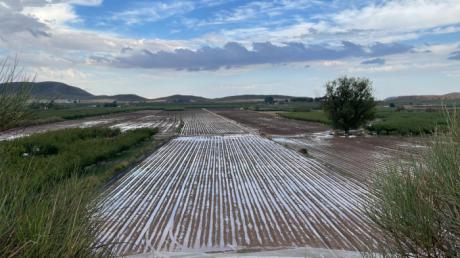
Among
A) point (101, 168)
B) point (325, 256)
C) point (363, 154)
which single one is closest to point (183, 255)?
point (325, 256)

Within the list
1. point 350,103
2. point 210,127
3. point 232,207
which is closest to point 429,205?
point 232,207

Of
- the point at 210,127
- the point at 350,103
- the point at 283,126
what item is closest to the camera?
the point at 350,103

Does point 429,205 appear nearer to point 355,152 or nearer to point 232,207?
point 232,207

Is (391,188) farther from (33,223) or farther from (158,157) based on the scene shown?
(158,157)

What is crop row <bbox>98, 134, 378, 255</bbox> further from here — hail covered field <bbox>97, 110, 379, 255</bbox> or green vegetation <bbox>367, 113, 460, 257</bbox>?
green vegetation <bbox>367, 113, 460, 257</bbox>

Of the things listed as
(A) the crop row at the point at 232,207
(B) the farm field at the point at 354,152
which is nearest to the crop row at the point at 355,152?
(B) the farm field at the point at 354,152
